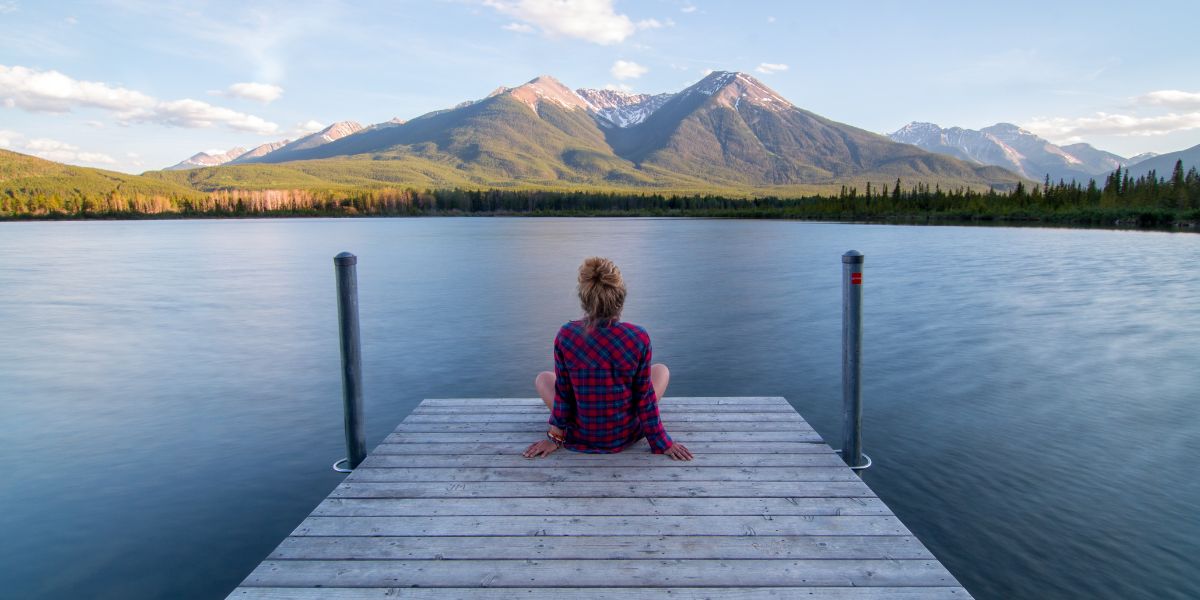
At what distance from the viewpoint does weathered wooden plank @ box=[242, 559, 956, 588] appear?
4.01 metres

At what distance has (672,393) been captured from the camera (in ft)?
43.9

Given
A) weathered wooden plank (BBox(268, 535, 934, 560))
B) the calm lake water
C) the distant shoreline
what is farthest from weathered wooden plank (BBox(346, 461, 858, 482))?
the distant shoreline

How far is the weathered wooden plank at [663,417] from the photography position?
7273mm

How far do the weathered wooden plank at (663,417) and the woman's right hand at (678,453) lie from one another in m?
1.17

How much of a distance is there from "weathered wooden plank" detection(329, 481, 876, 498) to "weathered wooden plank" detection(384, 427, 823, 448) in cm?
108

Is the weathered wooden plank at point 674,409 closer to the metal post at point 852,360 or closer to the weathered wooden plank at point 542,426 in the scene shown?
the weathered wooden plank at point 542,426

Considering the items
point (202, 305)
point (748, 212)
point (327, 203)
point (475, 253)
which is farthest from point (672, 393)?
point (327, 203)

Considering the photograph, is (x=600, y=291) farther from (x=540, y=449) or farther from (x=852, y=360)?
(x=852, y=360)

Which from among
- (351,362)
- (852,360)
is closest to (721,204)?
(852,360)

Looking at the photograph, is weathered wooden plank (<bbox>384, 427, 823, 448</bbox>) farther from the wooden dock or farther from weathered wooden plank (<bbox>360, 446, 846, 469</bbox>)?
weathered wooden plank (<bbox>360, 446, 846, 469</bbox>)

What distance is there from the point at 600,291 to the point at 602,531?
6.20 feet

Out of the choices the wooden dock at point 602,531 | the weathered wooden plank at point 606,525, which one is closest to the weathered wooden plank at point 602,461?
the wooden dock at point 602,531

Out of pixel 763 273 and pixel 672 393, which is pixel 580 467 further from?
pixel 763 273

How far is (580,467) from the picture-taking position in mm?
5762
